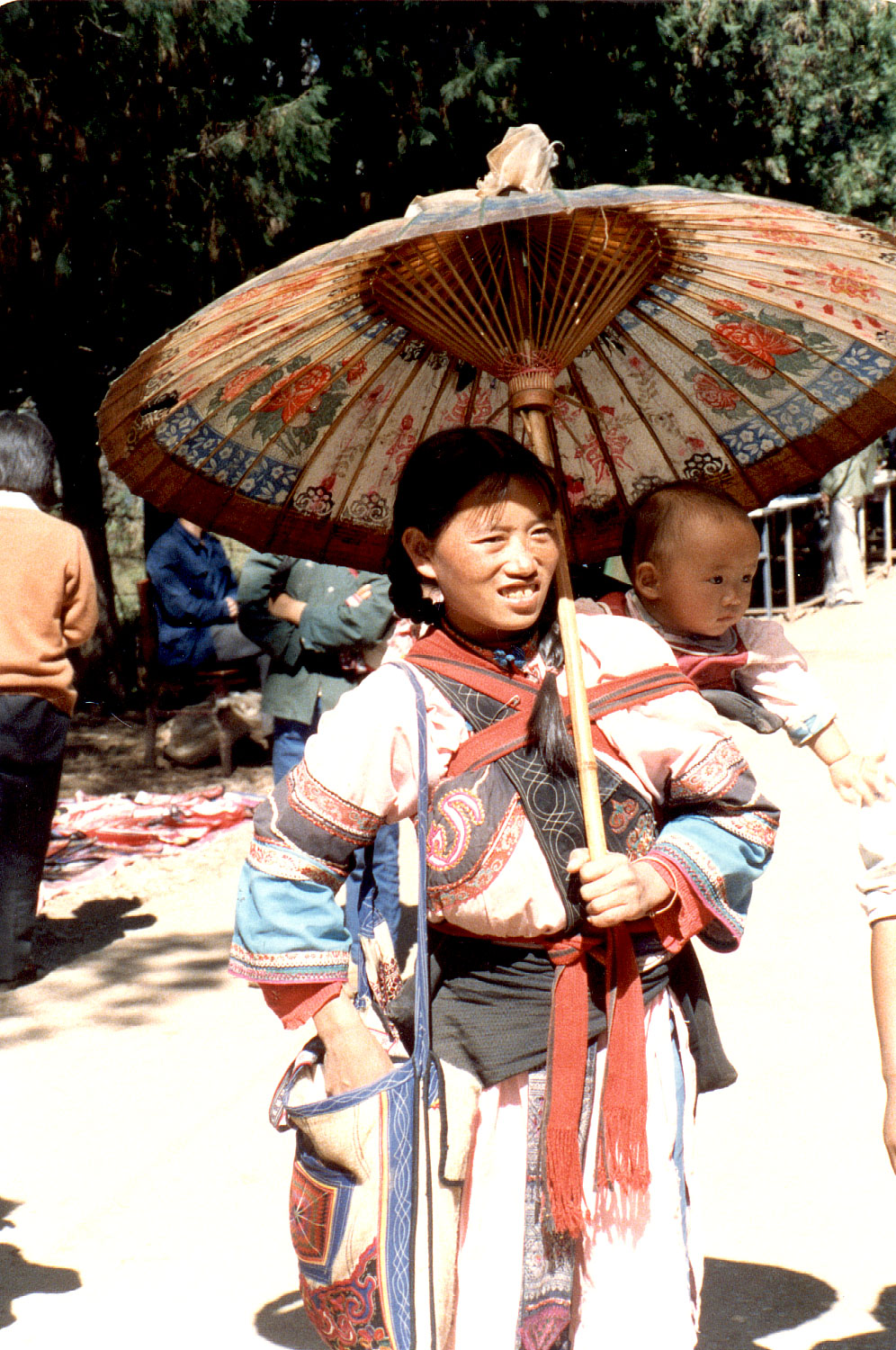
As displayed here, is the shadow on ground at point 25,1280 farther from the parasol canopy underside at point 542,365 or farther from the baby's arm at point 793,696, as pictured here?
the baby's arm at point 793,696

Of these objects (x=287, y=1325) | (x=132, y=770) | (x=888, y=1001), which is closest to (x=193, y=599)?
(x=132, y=770)

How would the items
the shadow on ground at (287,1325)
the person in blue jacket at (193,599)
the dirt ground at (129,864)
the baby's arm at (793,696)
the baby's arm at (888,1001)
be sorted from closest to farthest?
the baby's arm at (888,1001) → the baby's arm at (793,696) → the shadow on ground at (287,1325) → the dirt ground at (129,864) → the person in blue jacket at (193,599)

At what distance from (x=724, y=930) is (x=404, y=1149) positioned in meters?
0.59

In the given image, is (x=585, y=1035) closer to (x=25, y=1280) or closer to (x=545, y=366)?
(x=545, y=366)

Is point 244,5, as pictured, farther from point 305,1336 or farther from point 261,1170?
point 305,1336

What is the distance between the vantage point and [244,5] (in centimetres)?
955

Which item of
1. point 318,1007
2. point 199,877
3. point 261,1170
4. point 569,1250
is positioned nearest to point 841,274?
point 318,1007

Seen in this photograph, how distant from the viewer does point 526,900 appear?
80.7 inches

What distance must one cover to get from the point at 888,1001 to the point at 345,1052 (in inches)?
29.4

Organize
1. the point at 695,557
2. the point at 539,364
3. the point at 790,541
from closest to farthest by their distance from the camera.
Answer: the point at 539,364, the point at 695,557, the point at 790,541

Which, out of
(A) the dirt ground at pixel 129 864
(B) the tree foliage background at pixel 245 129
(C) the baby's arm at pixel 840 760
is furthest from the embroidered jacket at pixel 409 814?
(B) the tree foliage background at pixel 245 129

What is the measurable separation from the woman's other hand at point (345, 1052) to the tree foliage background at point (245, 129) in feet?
27.1

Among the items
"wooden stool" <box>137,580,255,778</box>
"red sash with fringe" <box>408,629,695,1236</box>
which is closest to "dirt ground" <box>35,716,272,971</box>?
"wooden stool" <box>137,580,255,778</box>

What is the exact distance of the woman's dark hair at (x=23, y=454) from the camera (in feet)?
17.6
